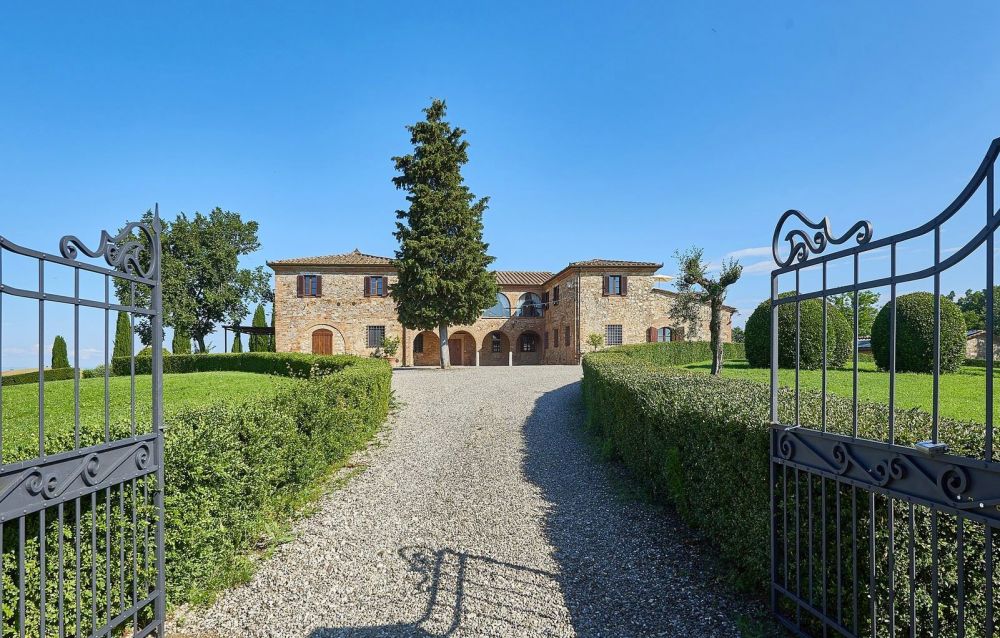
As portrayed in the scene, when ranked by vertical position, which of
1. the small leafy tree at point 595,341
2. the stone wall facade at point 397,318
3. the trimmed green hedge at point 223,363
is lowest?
the trimmed green hedge at point 223,363

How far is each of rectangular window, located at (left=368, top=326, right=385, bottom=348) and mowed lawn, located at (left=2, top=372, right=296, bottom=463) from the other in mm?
11915

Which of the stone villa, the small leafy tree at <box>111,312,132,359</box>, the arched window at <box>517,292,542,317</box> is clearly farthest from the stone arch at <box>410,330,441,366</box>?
the small leafy tree at <box>111,312,132,359</box>

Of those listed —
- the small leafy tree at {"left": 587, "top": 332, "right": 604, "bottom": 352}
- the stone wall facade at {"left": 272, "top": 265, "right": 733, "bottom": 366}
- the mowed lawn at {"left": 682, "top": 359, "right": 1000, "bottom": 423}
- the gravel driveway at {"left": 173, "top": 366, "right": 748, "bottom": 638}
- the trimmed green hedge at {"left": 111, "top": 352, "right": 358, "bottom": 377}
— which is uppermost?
the stone wall facade at {"left": 272, "top": 265, "right": 733, "bottom": 366}

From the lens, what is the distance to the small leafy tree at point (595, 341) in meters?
26.6

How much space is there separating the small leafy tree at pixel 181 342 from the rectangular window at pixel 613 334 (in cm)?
2543

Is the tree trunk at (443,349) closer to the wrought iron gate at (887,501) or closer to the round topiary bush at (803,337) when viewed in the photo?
the round topiary bush at (803,337)

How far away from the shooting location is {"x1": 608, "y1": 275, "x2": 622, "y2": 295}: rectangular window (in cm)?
2759

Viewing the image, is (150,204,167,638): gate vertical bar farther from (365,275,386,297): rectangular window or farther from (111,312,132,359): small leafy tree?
(111,312,132,359): small leafy tree

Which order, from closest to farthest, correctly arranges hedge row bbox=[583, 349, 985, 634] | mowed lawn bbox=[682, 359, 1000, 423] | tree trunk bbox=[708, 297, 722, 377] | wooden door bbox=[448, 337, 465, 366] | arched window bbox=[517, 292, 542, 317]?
hedge row bbox=[583, 349, 985, 634] < mowed lawn bbox=[682, 359, 1000, 423] < tree trunk bbox=[708, 297, 722, 377] < arched window bbox=[517, 292, 542, 317] < wooden door bbox=[448, 337, 465, 366]

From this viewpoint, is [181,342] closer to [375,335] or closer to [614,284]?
[375,335]

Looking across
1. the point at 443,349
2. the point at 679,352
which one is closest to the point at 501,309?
the point at 443,349

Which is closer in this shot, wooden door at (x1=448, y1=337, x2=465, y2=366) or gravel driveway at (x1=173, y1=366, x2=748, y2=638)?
gravel driveway at (x1=173, y1=366, x2=748, y2=638)

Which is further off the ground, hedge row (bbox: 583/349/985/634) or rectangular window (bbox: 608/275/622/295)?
rectangular window (bbox: 608/275/622/295)

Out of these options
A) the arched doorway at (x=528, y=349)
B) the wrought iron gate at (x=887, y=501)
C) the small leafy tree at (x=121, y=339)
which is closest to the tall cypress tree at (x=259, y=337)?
the small leafy tree at (x=121, y=339)
